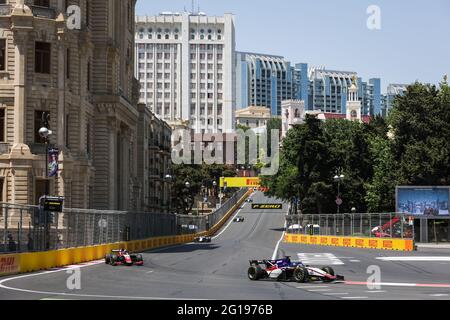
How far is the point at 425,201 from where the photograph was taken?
75.4m

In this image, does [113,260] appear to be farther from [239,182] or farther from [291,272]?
[239,182]

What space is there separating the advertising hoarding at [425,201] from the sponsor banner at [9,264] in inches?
1903

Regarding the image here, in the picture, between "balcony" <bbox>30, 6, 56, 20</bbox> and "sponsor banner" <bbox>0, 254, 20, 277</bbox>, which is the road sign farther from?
"balcony" <bbox>30, 6, 56, 20</bbox>

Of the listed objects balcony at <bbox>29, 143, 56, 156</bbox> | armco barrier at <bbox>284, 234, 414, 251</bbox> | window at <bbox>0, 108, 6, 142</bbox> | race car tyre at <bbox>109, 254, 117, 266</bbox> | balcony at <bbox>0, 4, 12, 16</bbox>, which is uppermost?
balcony at <bbox>0, 4, 12, 16</bbox>

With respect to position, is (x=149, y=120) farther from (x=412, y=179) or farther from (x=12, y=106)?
(x=12, y=106)

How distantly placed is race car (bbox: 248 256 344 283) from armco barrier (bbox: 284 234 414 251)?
3468cm

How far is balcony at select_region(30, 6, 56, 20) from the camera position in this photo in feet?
187

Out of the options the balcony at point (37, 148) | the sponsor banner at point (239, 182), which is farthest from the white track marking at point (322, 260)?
the sponsor banner at point (239, 182)

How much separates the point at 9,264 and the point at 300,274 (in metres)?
11.4

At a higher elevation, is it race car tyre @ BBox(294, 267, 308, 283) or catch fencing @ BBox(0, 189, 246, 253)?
catch fencing @ BBox(0, 189, 246, 253)

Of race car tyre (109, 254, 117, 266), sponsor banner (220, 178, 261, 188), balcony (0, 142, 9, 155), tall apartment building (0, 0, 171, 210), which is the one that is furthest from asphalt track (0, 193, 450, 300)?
sponsor banner (220, 178, 261, 188)

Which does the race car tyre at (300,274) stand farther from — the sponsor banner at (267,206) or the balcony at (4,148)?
the sponsor banner at (267,206)

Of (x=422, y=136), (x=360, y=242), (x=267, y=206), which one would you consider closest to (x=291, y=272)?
(x=360, y=242)
